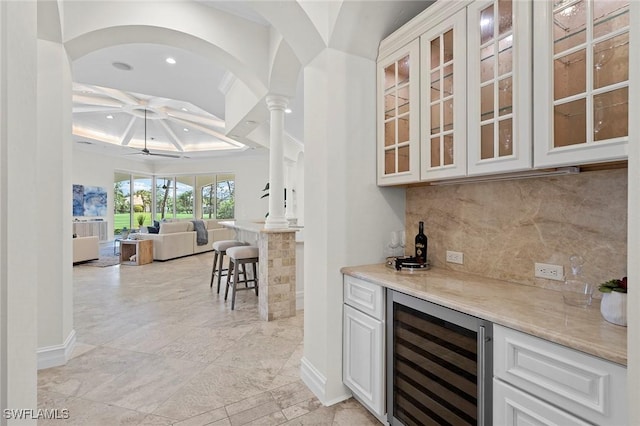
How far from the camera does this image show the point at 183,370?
101 inches

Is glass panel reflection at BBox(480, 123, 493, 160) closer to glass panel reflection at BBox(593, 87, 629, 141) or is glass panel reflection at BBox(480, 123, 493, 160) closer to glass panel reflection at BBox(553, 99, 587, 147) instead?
glass panel reflection at BBox(553, 99, 587, 147)

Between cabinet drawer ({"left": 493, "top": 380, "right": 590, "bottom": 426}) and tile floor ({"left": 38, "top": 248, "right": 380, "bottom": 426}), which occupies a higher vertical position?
cabinet drawer ({"left": 493, "top": 380, "right": 590, "bottom": 426})

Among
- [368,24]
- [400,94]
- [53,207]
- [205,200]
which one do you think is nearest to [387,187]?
[400,94]

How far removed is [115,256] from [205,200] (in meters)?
4.35

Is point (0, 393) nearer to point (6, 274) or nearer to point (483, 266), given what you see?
point (6, 274)

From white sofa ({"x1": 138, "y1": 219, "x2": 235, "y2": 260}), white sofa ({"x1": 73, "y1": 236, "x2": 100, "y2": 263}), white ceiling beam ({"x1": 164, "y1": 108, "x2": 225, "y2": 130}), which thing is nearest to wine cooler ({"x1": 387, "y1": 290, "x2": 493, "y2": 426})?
white ceiling beam ({"x1": 164, "y1": 108, "x2": 225, "y2": 130})

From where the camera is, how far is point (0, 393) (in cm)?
71

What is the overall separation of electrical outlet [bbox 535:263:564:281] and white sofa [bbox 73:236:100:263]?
320 inches

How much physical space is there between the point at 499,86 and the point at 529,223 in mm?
758

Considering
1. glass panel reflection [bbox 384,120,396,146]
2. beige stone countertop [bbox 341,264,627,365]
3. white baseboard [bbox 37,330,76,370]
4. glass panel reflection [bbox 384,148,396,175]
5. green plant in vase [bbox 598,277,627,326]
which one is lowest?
white baseboard [bbox 37,330,76,370]

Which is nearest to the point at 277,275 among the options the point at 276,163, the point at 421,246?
the point at 276,163

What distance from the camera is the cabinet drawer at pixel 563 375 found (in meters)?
0.96

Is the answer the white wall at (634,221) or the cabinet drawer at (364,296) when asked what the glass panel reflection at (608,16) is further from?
the cabinet drawer at (364,296)

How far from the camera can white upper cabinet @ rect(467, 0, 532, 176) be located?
1452 millimetres
